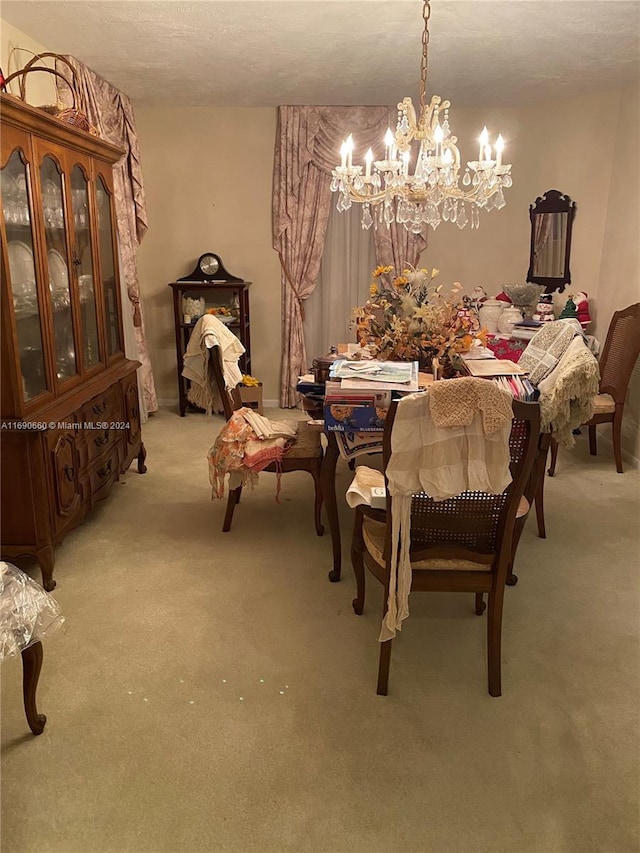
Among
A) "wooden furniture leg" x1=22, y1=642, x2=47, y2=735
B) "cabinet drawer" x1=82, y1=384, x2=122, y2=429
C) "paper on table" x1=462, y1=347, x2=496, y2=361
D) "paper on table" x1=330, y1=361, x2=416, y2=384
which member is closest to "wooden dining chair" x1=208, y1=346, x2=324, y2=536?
"paper on table" x1=330, y1=361, x2=416, y2=384

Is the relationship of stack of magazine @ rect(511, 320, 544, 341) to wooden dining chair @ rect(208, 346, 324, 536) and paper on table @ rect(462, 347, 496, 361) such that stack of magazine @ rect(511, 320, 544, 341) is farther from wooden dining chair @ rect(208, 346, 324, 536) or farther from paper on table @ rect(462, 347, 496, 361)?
wooden dining chair @ rect(208, 346, 324, 536)

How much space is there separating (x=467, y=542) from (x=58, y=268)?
2.19 m

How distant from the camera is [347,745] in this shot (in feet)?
6.25

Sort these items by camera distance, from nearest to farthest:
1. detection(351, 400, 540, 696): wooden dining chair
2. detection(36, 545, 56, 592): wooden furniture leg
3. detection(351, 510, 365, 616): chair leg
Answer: detection(351, 400, 540, 696): wooden dining chair → detection(351, 510, 365, 616): chair leg → detection(36, 545, 56, 592): wooden furniture leg

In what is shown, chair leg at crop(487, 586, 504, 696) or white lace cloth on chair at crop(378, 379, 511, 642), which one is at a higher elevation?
white lace cloth on chair at crop(378, 379, 511, 642)

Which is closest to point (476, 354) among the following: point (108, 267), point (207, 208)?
point (108, 267)

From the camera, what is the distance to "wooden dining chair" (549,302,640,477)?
4020 millimetres

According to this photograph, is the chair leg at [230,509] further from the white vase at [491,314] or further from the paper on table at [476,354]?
the white vase at [491,314]

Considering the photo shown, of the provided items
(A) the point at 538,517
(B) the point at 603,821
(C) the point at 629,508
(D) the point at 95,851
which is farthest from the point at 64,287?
(C) the point at 629,508

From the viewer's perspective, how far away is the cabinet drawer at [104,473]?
3191 mm

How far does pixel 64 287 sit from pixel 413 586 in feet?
6.94

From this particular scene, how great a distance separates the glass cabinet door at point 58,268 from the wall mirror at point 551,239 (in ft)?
12.0

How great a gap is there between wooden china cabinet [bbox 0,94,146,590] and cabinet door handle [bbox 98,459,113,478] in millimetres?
13

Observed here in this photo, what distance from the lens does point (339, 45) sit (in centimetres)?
351
